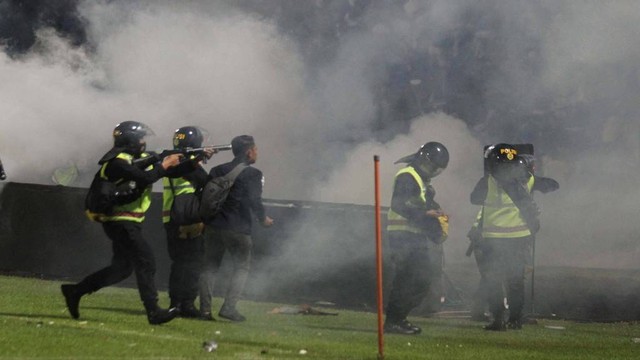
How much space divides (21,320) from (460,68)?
38.7ft

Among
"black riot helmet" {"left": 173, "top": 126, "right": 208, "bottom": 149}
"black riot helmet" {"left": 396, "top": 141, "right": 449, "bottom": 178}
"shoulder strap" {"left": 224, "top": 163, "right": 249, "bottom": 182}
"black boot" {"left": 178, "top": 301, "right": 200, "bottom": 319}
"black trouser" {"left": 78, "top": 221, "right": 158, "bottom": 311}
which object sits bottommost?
"black boot" {"left": 178, "top": 301, "right": 200, "bottom": 319}

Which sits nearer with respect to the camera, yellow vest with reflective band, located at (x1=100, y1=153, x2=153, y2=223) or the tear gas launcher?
yellow vest with reflective band, located at (x1=100, y1=153, x2=153, y2=223)

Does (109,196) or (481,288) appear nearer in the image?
(109,196)

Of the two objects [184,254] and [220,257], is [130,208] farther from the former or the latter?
[220,257]

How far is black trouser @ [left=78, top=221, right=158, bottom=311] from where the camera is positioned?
10.2 m

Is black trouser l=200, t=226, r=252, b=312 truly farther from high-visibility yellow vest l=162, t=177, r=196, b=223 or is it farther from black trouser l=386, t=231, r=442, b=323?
black trouser l=386, t=231, r=442, b=323

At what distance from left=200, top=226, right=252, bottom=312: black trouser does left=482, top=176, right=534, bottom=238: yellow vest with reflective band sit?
237 cm

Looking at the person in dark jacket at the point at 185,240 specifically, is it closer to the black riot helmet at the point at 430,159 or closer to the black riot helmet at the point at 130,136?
the black riot helmet at the point at 130,136

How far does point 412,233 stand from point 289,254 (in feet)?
11.8

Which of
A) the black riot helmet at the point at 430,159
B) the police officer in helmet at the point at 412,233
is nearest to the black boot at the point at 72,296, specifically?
the police officer in helmet at the point at 412,233

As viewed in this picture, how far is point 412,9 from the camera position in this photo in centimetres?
2042

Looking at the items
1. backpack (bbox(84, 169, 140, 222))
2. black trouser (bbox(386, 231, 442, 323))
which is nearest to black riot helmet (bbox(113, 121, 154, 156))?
backpack (bbox(84, 169, 140, 222))

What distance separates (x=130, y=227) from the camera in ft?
33.6

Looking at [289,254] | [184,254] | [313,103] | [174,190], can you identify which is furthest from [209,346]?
[313,103]
